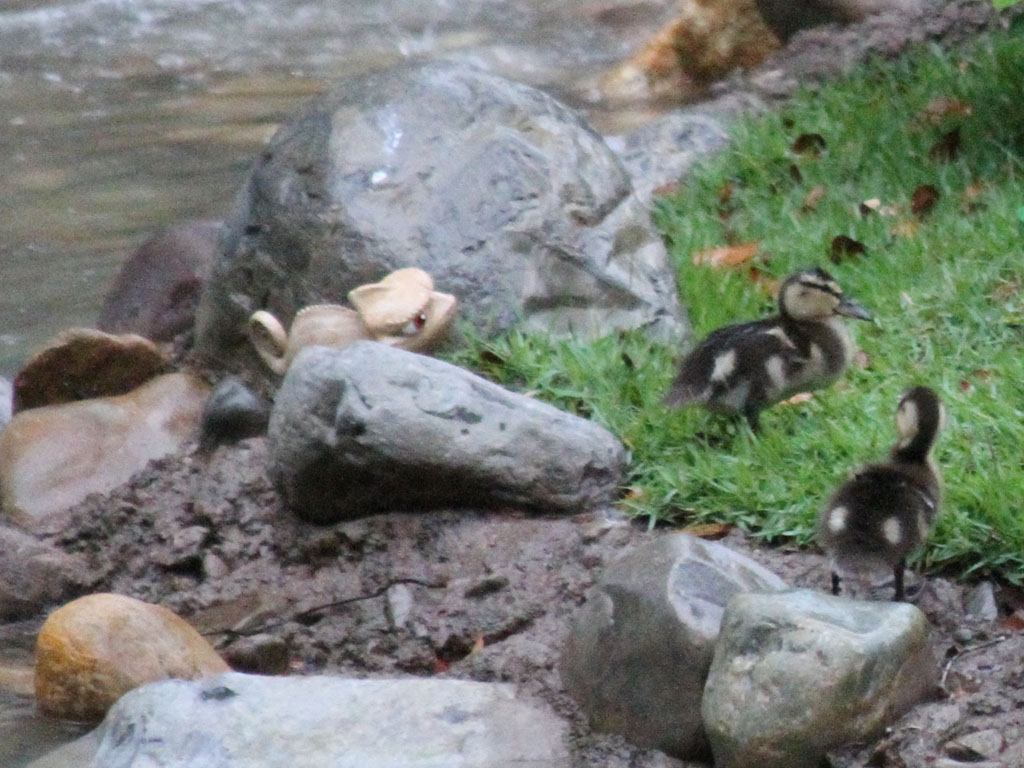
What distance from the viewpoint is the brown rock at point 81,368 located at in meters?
6.54

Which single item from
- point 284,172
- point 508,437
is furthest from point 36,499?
point 508,437

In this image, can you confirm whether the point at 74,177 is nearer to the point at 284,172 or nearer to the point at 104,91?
the point at 104,91

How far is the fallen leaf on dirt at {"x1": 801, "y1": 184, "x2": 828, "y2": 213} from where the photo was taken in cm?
721

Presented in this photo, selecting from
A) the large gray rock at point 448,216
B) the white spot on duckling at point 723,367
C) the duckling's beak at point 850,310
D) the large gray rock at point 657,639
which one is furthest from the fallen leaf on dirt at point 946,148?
the large gray rock at point 657,639

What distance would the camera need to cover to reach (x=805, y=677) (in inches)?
152

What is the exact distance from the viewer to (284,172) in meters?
6.41

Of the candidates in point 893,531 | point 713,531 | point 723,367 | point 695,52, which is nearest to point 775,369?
point 723,367

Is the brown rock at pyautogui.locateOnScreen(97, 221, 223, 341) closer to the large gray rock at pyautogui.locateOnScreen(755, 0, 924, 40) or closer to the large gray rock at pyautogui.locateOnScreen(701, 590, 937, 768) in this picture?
the large gray rock at pyautogui.locateOnScreen(701, 590, 937, 768)

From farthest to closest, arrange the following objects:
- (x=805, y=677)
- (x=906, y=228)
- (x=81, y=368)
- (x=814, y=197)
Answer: (x=814, y=197) < (x=906, y=228) < (x=81, y=368) < (x=805, y=677)

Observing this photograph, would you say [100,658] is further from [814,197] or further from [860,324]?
[814,197]

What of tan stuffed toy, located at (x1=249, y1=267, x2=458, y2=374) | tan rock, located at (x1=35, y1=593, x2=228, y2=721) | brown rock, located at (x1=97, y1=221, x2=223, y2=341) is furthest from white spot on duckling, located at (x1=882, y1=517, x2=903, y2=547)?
brown rock, located at (x1=97, y1=221, x2=223, y2=341)

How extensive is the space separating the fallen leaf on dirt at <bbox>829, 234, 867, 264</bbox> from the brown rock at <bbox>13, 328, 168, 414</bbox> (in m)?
2.76

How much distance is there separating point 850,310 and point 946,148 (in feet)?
7.16

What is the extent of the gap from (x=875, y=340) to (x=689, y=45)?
20.3 ft
